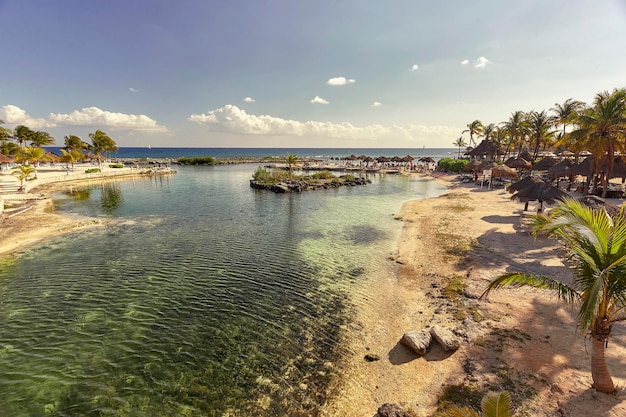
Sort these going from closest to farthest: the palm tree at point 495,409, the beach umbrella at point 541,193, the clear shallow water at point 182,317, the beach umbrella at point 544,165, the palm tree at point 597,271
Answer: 1. the palm tree at point 495,409
2. the palm tree at point 597,271
3. the clear shallow water at point 182,317
4. the beach umbrella at point 541,193
5. the beach umbrella at point 544,165

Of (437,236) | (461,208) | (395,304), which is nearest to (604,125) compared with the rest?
(461,208)

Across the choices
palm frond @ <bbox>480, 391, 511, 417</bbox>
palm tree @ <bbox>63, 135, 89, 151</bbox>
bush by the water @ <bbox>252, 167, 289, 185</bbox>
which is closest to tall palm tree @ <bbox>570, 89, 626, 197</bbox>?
palm frond @ <bbox>480, 391, 511, 417</bbox>

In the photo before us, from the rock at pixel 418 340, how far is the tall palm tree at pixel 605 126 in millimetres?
24811

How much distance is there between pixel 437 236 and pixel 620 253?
14781mm

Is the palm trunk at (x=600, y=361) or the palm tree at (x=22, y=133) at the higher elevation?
the palm tree at (x=22, y=133)

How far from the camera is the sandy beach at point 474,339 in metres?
6.82

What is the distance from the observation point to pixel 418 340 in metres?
8.74

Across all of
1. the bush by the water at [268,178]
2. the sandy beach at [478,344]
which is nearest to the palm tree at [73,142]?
the bush by the water at [268,178]

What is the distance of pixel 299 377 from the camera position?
786 cm

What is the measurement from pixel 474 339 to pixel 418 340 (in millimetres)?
1884

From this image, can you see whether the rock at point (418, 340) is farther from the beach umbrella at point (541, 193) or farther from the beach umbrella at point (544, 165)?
the beach umbrella at point (544, 165)

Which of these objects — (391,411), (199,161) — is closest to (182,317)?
(391,411)

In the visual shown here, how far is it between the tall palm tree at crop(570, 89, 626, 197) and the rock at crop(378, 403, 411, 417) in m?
27.5

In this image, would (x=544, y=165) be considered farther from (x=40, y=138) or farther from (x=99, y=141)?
(x=40, y=138)
